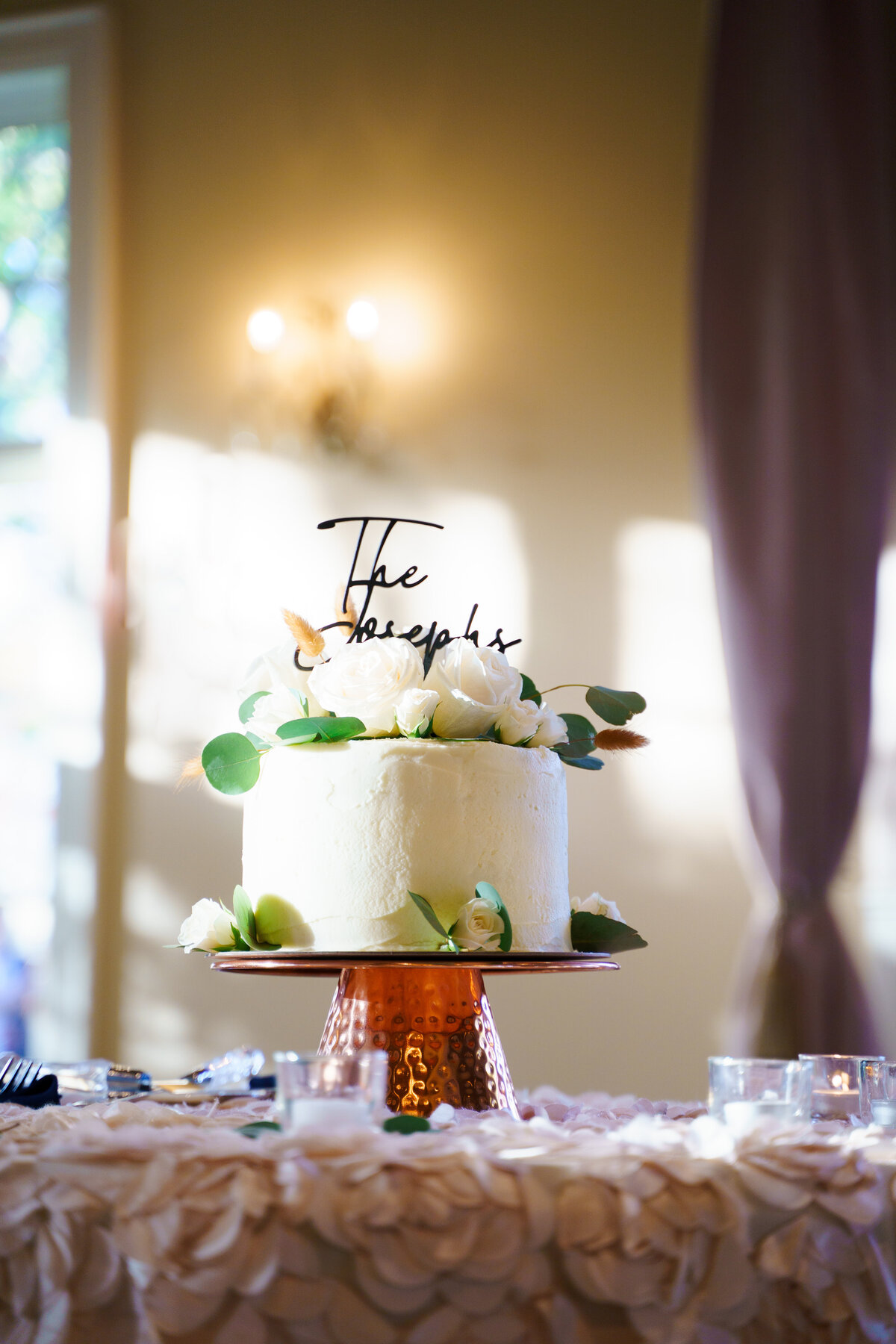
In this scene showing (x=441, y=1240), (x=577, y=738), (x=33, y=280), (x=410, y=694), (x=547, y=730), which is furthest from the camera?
(x=33, y=280)

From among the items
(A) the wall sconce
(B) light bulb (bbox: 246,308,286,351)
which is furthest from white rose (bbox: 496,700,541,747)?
(B) light bulb (bbox: 246,308,286,351)

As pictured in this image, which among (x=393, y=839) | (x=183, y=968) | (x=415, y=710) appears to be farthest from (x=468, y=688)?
(x=183, y=968)

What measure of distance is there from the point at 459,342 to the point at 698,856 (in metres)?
1.54

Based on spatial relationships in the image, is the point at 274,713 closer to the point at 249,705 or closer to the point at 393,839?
the point at 249,705

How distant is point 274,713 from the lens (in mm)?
1337

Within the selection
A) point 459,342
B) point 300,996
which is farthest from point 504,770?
point 459,342

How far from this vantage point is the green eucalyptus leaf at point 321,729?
4.25ft

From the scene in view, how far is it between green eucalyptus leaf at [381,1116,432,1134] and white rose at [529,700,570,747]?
0.55m

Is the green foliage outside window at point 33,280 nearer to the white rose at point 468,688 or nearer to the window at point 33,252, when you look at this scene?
the window at point 33,252

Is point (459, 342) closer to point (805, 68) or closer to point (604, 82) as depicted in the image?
point (604, 82)

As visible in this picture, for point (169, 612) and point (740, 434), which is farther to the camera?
point (169, 612)

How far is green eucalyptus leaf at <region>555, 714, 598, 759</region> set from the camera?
148cm

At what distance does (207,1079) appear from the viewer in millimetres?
1586

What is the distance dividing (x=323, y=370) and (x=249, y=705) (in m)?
2.33
